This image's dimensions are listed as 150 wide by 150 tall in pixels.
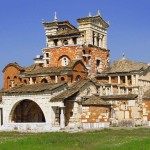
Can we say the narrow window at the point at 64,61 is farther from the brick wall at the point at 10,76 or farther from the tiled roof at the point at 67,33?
the brick wall at the point at 10,76

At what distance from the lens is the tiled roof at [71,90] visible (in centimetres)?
4915

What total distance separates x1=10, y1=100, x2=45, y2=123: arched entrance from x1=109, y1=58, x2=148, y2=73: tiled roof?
11744 mm

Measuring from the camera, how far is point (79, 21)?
63250mm

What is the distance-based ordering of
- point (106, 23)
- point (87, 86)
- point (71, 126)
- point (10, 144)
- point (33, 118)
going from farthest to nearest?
point (106, 23) → point (33, 118) → point (87, 86) → point (71, 126) → point (10, 144)

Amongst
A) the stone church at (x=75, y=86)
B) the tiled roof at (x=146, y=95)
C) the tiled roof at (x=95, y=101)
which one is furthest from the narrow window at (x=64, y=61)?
the tiled roof at (x=146, y=95)

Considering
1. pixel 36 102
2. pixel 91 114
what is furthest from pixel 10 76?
pixel 91 114

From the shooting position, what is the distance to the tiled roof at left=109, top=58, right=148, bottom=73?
57.2 metres

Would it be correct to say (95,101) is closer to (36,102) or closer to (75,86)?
(75,86)

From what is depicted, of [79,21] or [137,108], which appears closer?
[137,108]

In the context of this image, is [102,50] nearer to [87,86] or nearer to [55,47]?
[55,47]

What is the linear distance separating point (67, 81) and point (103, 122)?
7.70 m

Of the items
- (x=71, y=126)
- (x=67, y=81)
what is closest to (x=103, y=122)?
(x=71, y=126)

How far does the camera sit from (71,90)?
5100cm

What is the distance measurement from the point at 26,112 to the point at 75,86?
8.60 m
